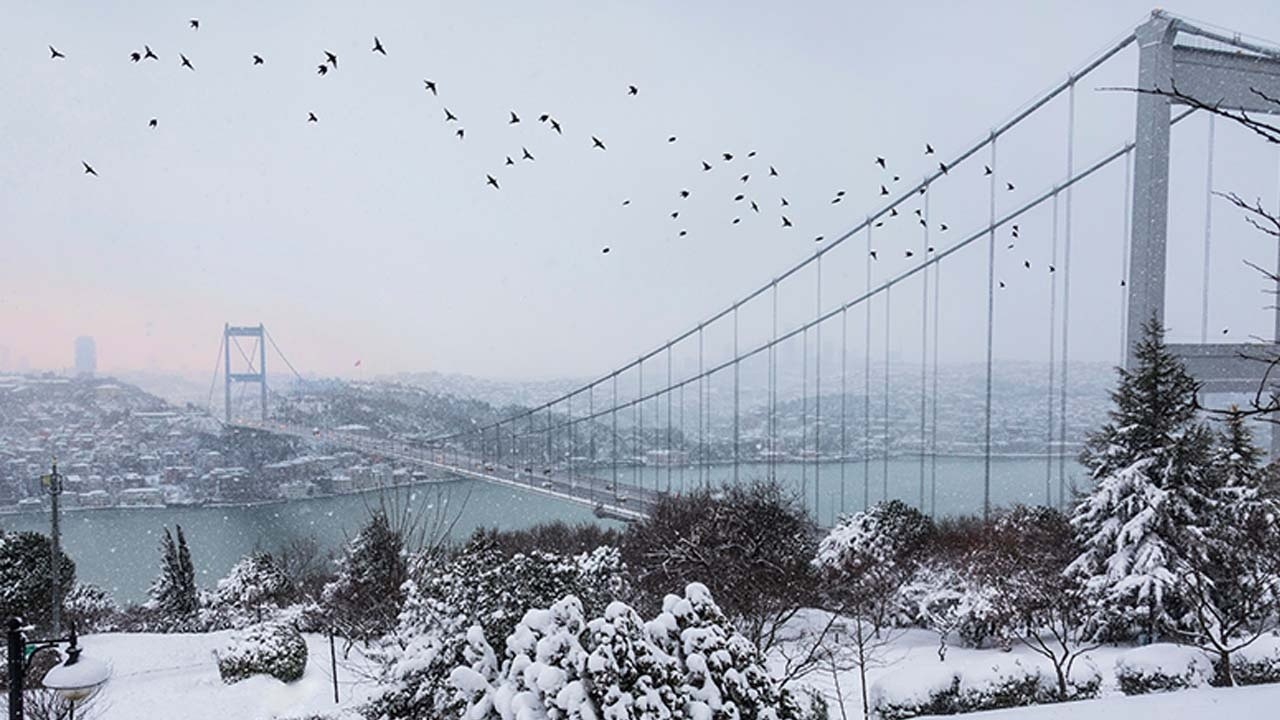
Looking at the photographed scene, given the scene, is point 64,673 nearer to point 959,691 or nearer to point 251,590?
point 959,691

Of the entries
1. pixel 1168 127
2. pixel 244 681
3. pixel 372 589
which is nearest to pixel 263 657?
pixel 244 681

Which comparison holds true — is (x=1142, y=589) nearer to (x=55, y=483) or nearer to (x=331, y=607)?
(x=331, y=607)

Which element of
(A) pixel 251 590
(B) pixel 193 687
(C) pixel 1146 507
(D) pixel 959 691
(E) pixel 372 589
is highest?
(C) pixel 1146 507

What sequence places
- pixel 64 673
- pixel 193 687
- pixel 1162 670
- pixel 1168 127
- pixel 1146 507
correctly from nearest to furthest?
pixel 64 673 < pixel 1162 670 < pixel 1168 127 < pixel 1146 507 < pixel 193 687

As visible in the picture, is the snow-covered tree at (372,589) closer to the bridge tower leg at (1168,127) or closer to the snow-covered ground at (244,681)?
Answer: the snow-covered ground at (244,681)

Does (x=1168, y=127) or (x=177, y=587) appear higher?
(x=1168, y=127)

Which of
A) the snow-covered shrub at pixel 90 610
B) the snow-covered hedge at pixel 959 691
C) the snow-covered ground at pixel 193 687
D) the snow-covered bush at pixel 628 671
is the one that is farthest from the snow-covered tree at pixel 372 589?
the snow-covered bush at pixel 628 671

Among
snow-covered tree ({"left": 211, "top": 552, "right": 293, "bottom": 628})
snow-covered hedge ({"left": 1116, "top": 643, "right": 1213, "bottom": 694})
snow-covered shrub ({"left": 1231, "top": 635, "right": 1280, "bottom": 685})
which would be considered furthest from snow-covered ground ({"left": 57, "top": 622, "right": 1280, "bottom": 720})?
snow-covered tree ({"left": 211, "top": 552, "right": 293, "bottom": 628})
